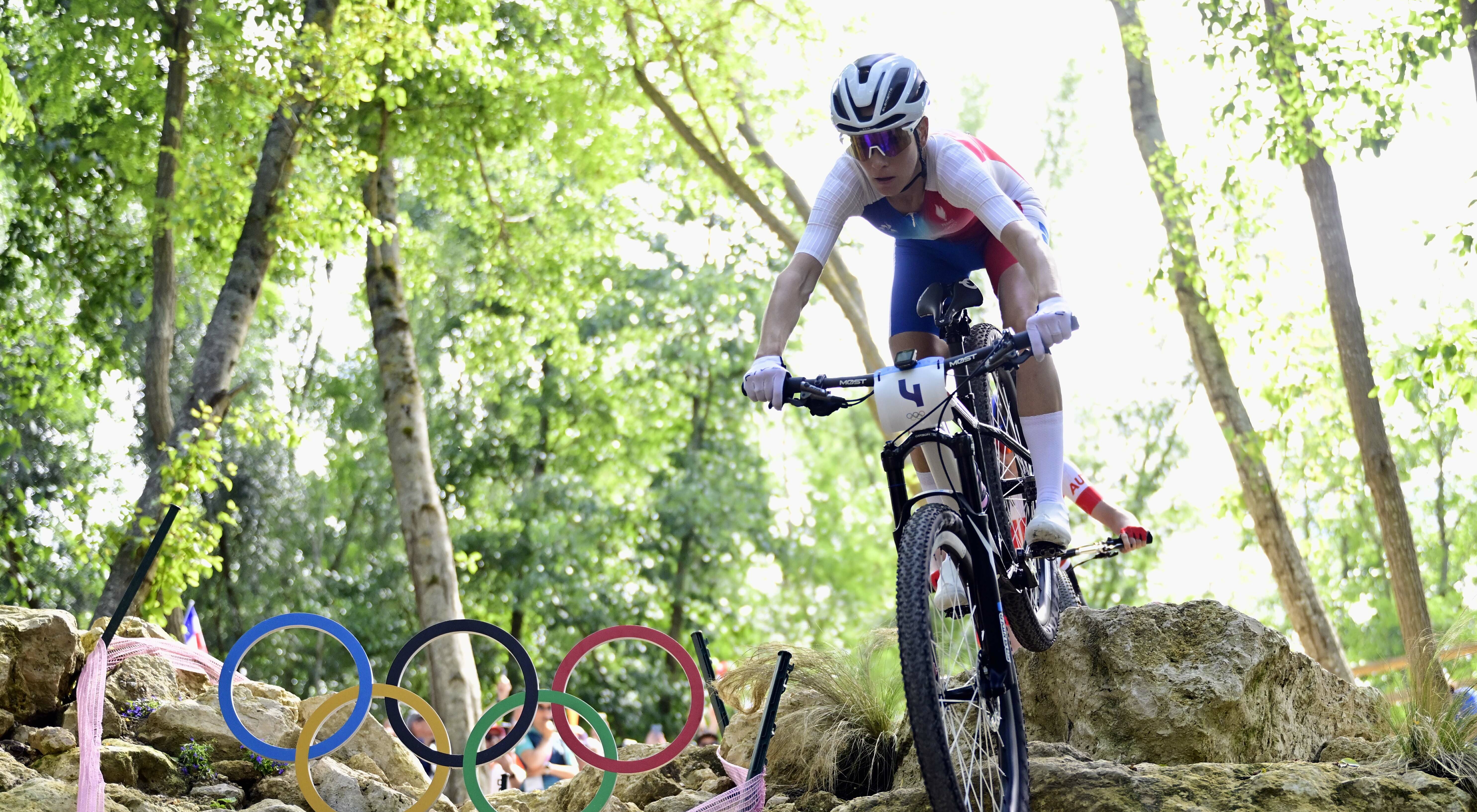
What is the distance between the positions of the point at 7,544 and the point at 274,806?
777 cm

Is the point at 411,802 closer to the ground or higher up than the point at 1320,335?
closer to the ground

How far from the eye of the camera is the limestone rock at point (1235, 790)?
3.51 m

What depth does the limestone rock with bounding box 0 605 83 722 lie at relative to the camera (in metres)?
4.62

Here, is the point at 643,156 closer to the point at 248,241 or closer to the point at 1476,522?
the point at 248,241

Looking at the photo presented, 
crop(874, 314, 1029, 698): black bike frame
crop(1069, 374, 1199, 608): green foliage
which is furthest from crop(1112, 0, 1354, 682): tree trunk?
crop(1069, 374, 1199, 608): green foliage

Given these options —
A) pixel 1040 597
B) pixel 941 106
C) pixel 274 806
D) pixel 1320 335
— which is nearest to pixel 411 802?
pixel 274 806

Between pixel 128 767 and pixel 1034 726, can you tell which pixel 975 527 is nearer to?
pixel 1034 726

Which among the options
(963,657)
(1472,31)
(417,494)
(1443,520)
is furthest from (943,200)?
(1443,520)

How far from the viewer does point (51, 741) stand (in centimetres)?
444

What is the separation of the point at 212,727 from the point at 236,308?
550 cm

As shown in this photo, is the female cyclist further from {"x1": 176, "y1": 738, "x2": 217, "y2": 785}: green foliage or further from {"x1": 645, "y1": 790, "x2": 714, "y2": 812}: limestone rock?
{"x1": 176, "y1": 738, "x2": 217, "y2": 785}: green foliage

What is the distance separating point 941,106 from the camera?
22.2 metres

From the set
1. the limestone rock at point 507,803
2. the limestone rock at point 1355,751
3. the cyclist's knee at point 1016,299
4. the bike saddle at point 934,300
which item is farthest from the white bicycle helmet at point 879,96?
the limestone rock at point 507,803

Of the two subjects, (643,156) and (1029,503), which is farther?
(643,156)
